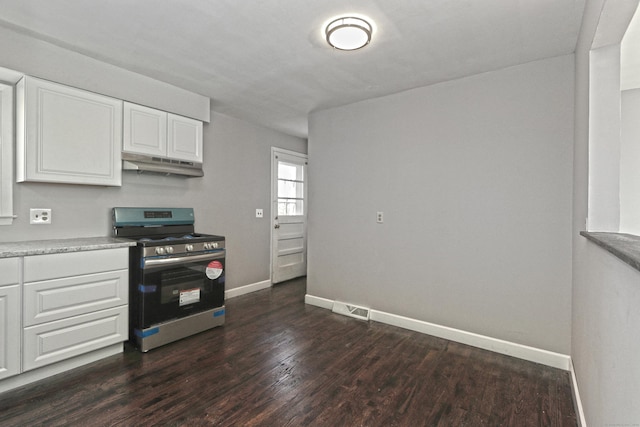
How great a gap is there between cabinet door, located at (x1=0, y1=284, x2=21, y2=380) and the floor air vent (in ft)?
8.87

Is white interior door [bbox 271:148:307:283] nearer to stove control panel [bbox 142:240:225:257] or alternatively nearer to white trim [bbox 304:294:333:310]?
white trim [bbox 304:294:333:310]

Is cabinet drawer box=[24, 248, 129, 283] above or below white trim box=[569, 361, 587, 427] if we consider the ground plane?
above

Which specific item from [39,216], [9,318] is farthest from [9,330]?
[39,216]

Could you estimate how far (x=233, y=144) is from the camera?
13.9ft

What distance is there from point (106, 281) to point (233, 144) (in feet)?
7.71

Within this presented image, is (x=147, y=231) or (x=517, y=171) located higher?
(x=517, y=171)

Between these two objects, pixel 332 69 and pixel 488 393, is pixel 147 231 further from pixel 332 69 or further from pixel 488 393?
pixel 488 393

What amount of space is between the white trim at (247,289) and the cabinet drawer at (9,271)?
229cm

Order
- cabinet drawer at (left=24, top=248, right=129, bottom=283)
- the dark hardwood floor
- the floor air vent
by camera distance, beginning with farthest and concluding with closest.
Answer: the floor air vent, cabinet drawer at (left=24, top=248, right=129, bottom=283), the dark hardwood floor

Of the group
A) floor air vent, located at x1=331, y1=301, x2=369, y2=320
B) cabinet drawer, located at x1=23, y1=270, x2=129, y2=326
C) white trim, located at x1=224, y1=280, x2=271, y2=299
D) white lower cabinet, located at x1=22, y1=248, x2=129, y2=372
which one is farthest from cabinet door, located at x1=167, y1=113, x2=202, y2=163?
floor air vent, located at x1=331, y1=301, x2=369, y2=320

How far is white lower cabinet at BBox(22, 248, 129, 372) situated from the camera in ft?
6.92

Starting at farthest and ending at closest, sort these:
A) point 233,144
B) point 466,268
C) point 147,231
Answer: point 233,144
point 147,231
point 466,268

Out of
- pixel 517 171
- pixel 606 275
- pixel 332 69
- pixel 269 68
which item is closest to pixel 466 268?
pixel 517 171

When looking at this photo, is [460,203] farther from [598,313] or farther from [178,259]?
[178,259]
